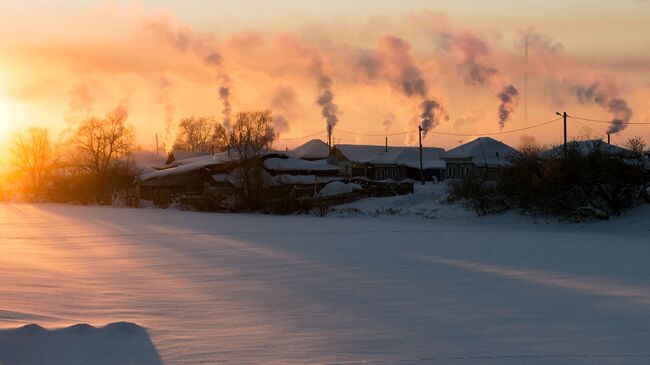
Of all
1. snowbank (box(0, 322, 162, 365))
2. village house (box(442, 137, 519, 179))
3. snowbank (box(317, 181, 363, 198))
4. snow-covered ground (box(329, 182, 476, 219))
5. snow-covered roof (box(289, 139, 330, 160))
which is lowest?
snowbank (box(0, 322, 162, 365))

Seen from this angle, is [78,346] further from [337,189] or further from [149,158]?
[149,158]

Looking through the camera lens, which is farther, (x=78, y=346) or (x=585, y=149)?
(x=585, y=149)

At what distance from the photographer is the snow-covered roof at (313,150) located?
101 m

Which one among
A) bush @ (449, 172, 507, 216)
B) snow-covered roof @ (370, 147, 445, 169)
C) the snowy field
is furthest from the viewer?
snow-covered roof @ (370, 147, 445, 169)

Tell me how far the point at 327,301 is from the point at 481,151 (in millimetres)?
67805

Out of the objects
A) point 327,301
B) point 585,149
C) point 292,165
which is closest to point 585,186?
point 585,149

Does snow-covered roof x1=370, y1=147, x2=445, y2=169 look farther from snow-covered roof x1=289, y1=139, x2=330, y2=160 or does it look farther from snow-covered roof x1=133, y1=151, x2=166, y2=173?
snow-covered roof x1=133, y1=151, x2=166, y2=173

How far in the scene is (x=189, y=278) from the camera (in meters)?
16.9

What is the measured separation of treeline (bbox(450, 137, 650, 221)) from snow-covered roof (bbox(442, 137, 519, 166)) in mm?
37712

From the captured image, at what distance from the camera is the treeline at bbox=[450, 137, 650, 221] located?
36.2 metres

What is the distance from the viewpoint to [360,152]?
97375mm

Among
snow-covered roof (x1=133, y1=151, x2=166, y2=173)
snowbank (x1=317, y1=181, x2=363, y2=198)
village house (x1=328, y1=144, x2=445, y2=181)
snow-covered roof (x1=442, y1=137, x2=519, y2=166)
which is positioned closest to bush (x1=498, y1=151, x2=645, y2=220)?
snowbank (x1=317, y1=181, x2=363, y2=198)

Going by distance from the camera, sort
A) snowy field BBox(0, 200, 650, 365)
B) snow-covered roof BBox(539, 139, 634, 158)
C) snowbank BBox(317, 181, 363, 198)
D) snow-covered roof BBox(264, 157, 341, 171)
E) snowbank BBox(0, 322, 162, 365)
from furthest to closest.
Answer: snow-covered roof BBox(264, 157, 341, 171)
snowbank BBox(317, 181, 363, 198)
snow-covered roof BBox(539, 139, 634, 158)
snowy field BBox(0, 200, 650, 365)
snowbank BBox(0, 322, 162, 365)

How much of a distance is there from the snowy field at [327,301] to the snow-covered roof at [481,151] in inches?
1986
